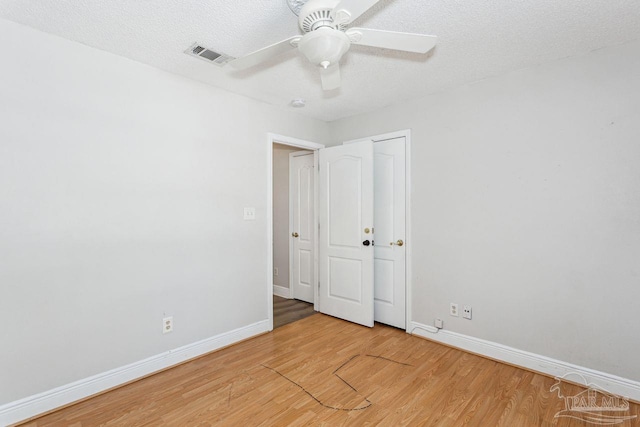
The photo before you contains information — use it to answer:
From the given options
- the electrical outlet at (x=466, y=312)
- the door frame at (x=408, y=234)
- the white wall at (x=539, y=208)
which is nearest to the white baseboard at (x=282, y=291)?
the door frame at (x=408, y=234)

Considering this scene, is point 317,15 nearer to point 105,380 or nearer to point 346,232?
point 346,232

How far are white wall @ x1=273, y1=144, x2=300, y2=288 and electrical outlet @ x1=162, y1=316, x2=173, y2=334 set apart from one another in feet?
7.25

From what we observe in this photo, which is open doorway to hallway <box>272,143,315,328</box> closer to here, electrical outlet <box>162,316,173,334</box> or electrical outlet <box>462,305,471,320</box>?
electrical outlet <box>162,316,173,334</box>

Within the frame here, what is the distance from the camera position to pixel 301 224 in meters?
4.54

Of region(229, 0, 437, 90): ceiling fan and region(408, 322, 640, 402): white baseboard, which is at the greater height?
region(229, 0, 437, 90): ceiling fan

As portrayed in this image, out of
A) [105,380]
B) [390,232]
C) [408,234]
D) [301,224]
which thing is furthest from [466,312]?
[105,380]

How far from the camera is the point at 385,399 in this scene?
2.17 meters

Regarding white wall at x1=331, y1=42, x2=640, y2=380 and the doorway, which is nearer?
white wall at x1=331, y1=42, x2=640, y2=380

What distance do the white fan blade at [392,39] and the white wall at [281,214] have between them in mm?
3015

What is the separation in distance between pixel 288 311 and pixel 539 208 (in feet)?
9.77

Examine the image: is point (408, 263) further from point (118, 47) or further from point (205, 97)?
point (118, 47)

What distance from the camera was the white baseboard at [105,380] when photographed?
1947mm

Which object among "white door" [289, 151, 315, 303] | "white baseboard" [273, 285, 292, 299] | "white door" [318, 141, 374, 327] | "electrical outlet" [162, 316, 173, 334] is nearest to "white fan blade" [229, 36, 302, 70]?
"white door" [318, 141, 374, 327]

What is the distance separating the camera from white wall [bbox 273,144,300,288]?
4.74 metres
